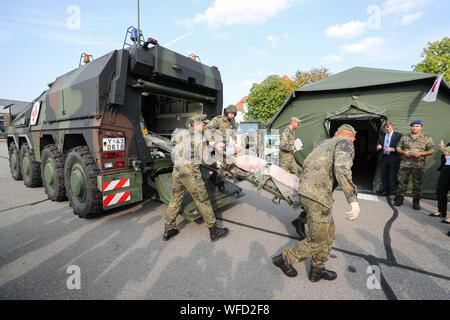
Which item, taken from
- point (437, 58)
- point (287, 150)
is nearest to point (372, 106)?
point (287, 150)

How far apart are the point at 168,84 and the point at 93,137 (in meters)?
1.51

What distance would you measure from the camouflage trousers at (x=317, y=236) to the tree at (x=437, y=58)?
20453 mm

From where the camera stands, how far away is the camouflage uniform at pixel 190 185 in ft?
9.14

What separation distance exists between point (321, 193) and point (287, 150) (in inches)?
121

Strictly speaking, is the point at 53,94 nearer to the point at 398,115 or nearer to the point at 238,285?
the point at 238,285

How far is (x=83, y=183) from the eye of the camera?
341 cm

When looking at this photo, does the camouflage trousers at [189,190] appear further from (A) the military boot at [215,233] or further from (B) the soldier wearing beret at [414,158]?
(B) the soldier wearing beret at [414,158]

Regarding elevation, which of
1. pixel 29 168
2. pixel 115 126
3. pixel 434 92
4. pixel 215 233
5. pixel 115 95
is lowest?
pixel 215 233

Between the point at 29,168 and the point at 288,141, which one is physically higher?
the point at 288,141

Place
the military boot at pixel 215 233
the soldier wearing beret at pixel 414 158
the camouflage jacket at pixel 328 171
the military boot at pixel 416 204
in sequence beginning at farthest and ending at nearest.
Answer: the soldier wearing beret at pixel 414 158, the military boot at pixel 416 204, the military boot at pixel 215 233, the camouflage jacket at pixel 328 171

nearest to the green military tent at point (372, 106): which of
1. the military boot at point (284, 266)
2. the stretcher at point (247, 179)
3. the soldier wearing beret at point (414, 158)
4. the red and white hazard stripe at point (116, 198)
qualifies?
the soldier wearing beret at point (414, 158)

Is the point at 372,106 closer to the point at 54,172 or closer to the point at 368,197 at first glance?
the point at 368,197

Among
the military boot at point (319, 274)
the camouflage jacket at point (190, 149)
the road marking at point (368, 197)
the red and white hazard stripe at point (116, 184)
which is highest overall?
the camouflage jacket at point (190, 149)

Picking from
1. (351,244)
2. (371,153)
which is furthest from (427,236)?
(371,153)
